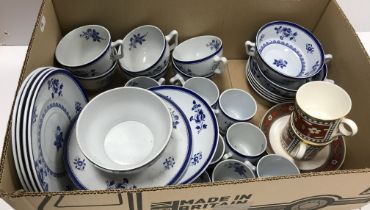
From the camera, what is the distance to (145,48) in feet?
2.32

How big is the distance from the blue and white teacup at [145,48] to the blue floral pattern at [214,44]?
7cm

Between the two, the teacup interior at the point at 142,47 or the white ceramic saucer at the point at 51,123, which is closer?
the white ceramic saucer at the point at 51,123

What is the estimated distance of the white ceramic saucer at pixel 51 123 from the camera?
448 mm

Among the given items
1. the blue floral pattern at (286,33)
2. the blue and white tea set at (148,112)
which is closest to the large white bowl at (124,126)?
A: the blue and white tea set at (148,112)

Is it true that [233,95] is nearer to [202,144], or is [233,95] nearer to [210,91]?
[210,91]

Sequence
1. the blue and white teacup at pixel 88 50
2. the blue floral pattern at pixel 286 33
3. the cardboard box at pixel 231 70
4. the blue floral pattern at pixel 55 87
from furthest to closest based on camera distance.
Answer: the blue floral pattern at pixel 286 33 → the blue and white teacup at pixel 88 50 → the blue floral pattern at pixel 55 87 → the cardboard box at pixel 231 70

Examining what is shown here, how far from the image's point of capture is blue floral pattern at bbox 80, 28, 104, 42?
67 centimetres

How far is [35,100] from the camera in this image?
1.49ft

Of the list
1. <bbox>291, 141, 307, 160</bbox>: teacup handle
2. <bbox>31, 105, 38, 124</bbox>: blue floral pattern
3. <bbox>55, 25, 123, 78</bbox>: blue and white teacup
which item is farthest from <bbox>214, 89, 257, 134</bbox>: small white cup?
<bbox>31, 105, 38, 124</bbox>: blue floral pattern

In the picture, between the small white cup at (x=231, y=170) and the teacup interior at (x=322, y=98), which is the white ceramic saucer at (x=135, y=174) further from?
the teacup interior at (x=322, y=98)

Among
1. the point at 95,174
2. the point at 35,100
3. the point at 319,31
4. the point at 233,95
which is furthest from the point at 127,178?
the point at 319,31

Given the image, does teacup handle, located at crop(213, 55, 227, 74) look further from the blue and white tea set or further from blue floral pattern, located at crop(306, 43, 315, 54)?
blue floral pattern, located at crop(306, 43, 315, 54)

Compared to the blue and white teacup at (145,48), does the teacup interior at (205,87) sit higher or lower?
lower

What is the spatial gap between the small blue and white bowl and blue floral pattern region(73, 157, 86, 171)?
1.23 feet
